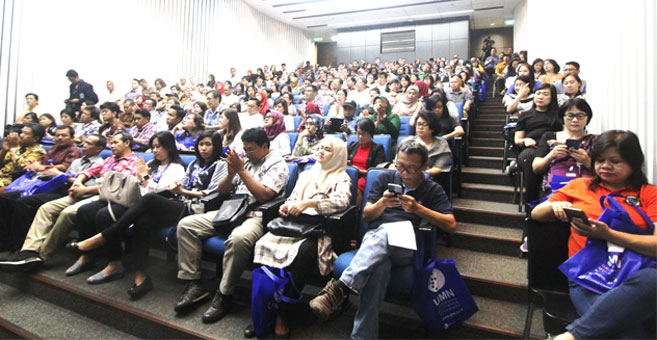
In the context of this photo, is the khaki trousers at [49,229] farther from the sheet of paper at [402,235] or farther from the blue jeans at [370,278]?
the sheet of paper at [402,235]

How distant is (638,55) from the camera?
6.26 feet

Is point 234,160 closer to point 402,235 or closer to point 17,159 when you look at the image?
point 402,235

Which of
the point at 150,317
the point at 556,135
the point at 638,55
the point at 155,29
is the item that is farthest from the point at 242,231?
the point at 155,29

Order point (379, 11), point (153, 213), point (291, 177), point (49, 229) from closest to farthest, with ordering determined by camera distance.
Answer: point (153, 213) → point (291, 177) → point (49, 229) → point (379, 11)

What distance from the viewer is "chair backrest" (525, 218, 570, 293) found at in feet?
4.94

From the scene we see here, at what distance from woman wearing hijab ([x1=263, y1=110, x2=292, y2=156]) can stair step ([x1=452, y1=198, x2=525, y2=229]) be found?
6.17 feet

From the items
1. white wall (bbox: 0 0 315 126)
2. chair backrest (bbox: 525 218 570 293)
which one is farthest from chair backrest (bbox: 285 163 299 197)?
white wall (bbox: 0 0 315 126)

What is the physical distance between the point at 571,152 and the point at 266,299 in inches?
75.5

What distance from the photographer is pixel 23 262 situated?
231 cm

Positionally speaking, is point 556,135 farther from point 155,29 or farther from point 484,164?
point 155,29

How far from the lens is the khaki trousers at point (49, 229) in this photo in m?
2.46

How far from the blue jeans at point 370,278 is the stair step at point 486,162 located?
266 cm

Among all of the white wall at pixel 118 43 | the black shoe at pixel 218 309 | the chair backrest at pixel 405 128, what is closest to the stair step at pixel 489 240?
the chair backrest at pixel 405 128

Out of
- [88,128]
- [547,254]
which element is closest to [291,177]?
[547,254]
